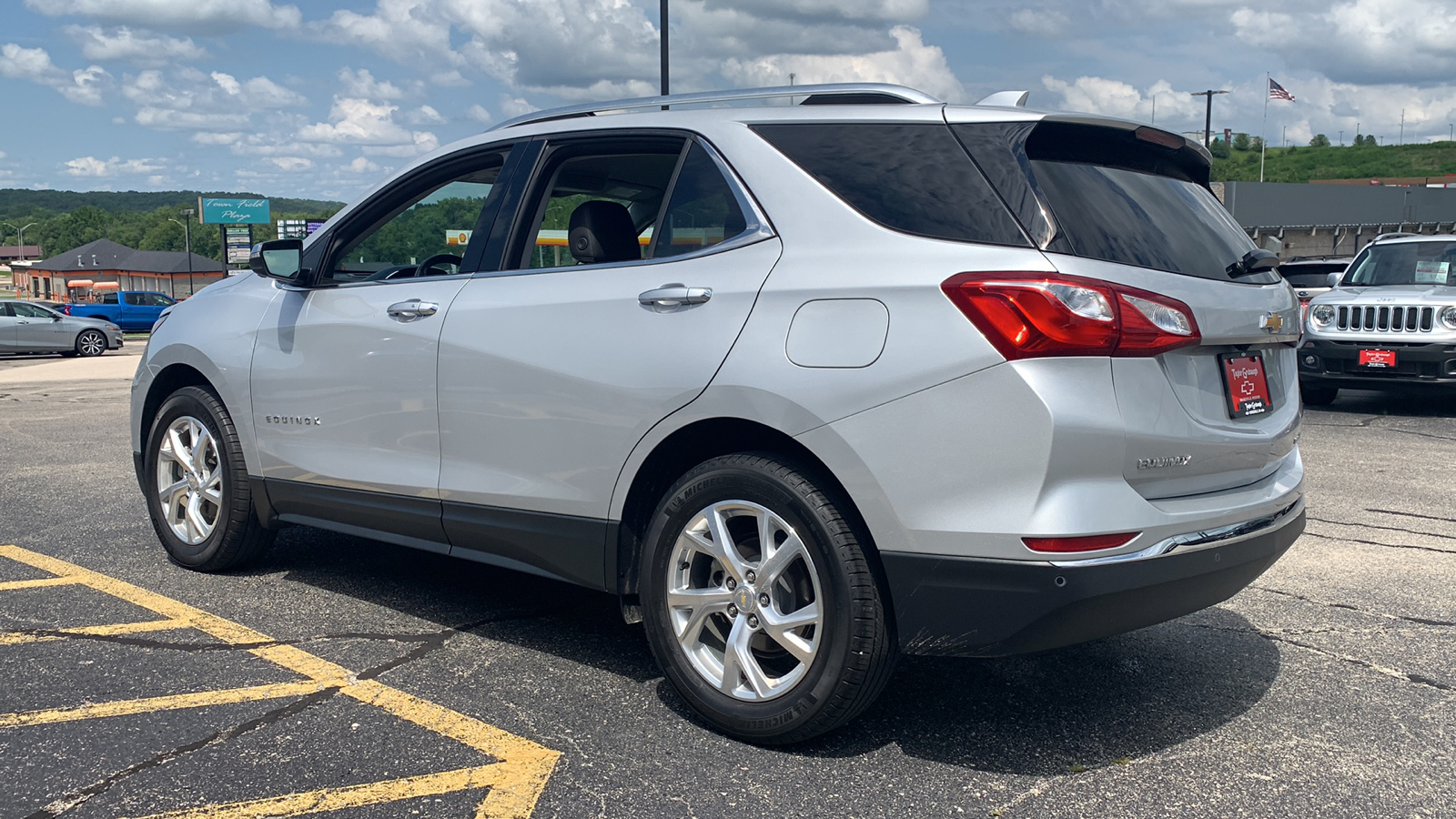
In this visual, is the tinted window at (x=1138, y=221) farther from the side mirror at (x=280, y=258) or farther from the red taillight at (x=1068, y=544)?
the side mirror at (x=280, y=258)

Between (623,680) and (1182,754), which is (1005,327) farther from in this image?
(623,680)

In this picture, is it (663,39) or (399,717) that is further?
(663,39)

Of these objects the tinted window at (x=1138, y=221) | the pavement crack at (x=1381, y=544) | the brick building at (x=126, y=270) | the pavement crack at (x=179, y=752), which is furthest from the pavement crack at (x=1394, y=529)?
the brick building at (x=126, y=270)

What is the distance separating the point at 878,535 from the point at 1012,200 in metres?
0.91

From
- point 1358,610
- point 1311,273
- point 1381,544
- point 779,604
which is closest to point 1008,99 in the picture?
point 779,604

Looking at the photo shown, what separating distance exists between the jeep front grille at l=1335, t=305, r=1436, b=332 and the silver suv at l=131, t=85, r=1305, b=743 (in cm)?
849

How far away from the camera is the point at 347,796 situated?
295 centimetres

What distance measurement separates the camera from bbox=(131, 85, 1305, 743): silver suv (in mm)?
2883

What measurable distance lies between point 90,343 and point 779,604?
3020 cm

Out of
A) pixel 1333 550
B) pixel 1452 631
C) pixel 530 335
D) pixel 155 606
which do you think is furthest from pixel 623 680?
pixel 1333 550

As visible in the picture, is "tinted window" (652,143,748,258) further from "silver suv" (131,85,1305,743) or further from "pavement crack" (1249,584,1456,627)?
"pavement crack" (1249,584,1456,627)

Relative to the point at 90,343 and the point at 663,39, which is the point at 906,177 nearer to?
the point at 663,39

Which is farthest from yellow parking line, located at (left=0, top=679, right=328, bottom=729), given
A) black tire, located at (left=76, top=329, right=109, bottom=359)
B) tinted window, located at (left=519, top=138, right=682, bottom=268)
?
black tire, located at (left=76, top=329, right=109, bottom=359)

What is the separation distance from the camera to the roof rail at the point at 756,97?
3.46 meters
